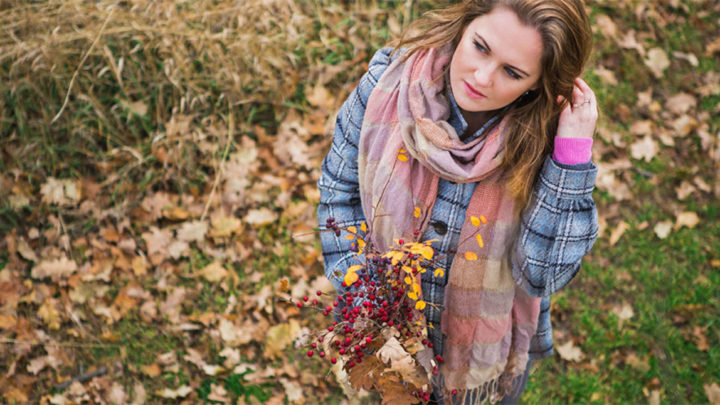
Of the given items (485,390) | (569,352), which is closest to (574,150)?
(485,390)

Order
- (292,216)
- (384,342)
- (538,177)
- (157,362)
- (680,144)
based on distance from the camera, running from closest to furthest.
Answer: (384,342) < (538,177) < (157,362) < (292,216) < (680,144)

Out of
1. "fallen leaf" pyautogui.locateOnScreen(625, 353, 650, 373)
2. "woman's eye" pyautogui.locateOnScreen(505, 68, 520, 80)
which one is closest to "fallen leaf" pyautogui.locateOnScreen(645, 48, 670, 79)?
"fallen leaf" pyautogui.locateOnScreen(625, 353, 650, 373)

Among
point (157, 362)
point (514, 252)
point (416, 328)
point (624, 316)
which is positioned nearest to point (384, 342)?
point (416, 328)

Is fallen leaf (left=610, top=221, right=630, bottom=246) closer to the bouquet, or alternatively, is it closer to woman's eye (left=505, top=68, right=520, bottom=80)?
woman's eye (left=505, top=68, right=520, bottom=80)

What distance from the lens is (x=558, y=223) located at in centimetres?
174

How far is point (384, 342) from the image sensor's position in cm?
148

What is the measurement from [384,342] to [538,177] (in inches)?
30.1

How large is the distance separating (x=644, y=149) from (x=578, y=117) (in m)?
2.63

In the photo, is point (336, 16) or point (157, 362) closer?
point (157, 362)

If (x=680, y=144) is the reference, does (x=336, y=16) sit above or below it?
above

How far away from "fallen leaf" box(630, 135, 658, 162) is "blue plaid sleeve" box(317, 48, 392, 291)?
2654 millimetres

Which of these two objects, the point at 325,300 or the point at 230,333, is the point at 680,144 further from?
the point at 230,333

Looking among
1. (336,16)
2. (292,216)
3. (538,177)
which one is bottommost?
(292,216)

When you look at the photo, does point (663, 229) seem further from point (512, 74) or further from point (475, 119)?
point (512, 74)
